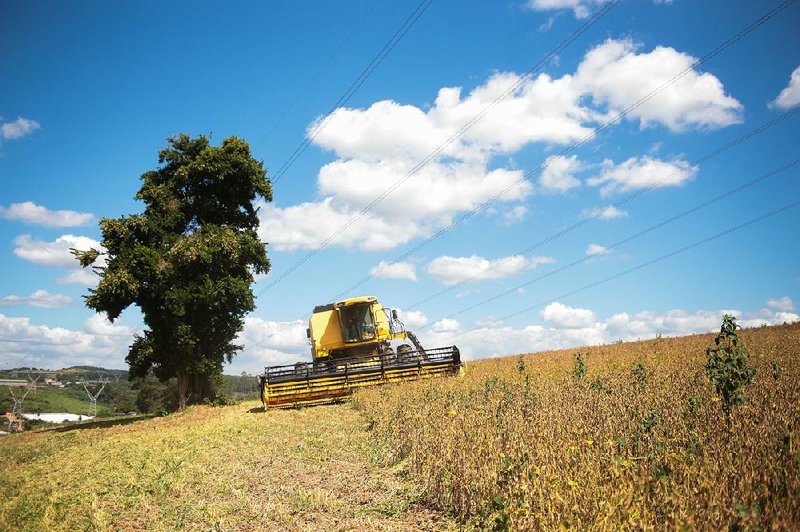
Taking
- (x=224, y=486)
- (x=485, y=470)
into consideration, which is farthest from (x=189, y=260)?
(x=485, y=470)

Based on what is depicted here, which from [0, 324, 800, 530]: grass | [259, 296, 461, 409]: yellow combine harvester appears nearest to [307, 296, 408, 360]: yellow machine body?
[259, 296, 461, 409]: yellow combine harvester

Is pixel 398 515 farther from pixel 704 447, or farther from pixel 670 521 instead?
A: pixel 704 447

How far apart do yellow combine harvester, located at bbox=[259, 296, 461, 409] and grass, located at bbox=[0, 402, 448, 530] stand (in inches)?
204

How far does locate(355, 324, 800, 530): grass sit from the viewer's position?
11.7ft

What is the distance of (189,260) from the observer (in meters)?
21.2

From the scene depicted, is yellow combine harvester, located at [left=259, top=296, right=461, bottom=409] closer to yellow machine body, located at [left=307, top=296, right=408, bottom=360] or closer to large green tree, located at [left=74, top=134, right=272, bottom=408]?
yellow machine body, located at [left=307, top=296, right=408, bottom=360]

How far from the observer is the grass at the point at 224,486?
563 cm

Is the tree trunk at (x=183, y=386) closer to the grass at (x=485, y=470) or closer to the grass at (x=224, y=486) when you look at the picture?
the grass at (x=224, y=486)

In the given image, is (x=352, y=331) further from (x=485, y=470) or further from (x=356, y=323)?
(x=485, y=470)

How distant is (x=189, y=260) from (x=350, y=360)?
873 centimetres

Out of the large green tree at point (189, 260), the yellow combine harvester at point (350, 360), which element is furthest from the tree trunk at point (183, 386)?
the yellow combine harvester at point (350, 360)

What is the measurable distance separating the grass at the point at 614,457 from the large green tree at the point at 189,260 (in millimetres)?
15515

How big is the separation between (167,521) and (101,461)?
5929mm

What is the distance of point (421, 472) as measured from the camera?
6.39 m
